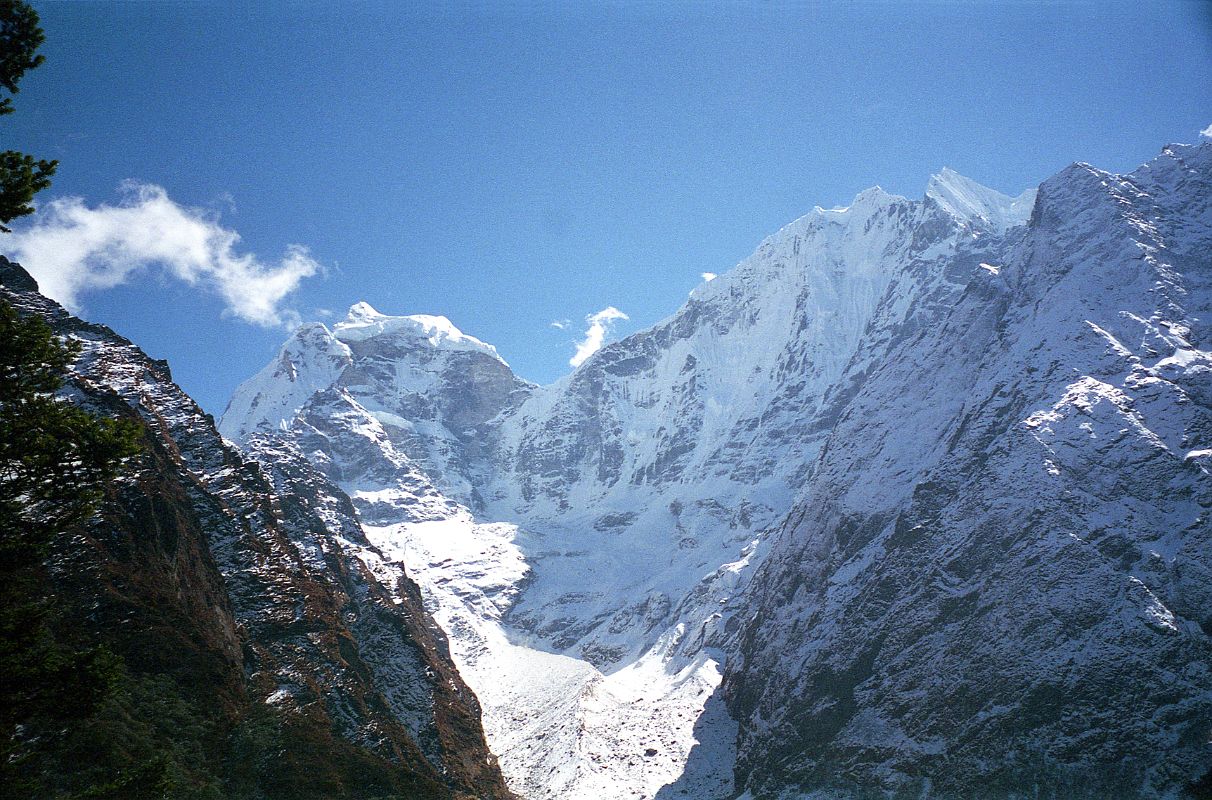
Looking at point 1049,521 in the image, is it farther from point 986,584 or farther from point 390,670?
point 390,670

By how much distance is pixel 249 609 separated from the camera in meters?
67.6

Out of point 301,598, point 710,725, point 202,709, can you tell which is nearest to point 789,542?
point 710,725

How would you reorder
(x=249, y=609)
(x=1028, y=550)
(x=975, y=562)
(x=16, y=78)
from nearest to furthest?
(x=16, y=78) < (x=249, y=609) < (x=1028, y=550) < (x=975, y=562)

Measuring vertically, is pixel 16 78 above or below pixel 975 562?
above

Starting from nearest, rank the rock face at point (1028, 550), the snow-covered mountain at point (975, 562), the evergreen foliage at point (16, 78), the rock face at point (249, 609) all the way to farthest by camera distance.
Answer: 1. the evergreen foliage at point (16, 78)
2. the rock face at point (249, 609)
3. the rock face at point (1028, 550)
4. the snow-covered mountain at point (975, 562)

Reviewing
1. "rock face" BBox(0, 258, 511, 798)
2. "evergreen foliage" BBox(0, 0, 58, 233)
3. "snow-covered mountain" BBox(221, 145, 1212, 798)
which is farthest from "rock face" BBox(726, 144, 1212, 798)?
"evergreen foliage" BBox(0, 0, 58, 233)

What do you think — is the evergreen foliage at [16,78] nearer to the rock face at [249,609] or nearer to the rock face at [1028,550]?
the rock face at [249,609]

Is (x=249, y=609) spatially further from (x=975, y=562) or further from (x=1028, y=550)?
(x=1028, y=550)

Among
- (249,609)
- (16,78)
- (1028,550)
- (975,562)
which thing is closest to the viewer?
(16,78)

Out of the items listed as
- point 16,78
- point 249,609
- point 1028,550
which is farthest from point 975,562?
point 16,78

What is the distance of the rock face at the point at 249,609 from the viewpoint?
50.2m

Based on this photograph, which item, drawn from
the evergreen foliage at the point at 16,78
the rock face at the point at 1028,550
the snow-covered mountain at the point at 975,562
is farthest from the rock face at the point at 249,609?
the rock face at the point at 1028,550

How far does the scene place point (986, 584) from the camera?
319 ft

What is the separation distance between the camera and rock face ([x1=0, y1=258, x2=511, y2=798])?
50188 millimetres
